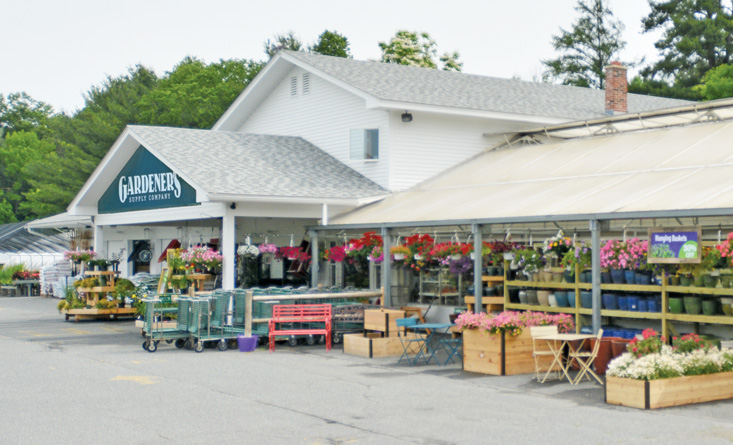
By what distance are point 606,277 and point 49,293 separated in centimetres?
2682

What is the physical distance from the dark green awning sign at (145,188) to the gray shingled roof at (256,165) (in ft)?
1.86

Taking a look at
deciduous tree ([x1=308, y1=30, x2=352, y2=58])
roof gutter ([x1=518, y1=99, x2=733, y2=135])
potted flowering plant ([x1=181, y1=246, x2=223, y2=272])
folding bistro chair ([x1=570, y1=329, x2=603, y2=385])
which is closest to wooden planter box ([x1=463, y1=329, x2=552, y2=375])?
folding bistro chair ([x1=570, y1=329, x2=603, y2=385])

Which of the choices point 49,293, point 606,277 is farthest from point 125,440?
point 49,293

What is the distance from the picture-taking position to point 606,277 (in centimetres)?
1495

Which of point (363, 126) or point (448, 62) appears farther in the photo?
point (448, 62)

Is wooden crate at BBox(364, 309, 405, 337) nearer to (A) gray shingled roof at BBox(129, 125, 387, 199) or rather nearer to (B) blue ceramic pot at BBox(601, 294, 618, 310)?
(B) blue ceramic pot at BBox(601, 294, 618, 310)

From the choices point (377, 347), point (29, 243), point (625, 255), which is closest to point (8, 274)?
point (29, 243)

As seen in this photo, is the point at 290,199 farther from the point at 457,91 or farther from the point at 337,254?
the point at 457,91

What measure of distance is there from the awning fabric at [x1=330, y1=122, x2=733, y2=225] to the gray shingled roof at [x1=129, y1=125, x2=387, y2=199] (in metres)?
1.12

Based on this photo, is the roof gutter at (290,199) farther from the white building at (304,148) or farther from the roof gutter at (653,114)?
the roof gutter at (653,114)

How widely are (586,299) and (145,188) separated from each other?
12.1m

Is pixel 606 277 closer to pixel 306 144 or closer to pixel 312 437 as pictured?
pixel 312 437

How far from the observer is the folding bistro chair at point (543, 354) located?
12.8 meters

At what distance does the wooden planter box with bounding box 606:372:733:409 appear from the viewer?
10.6 metres
